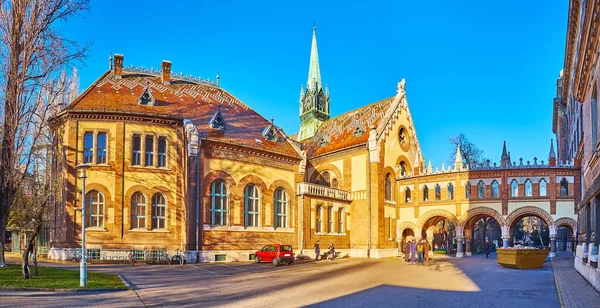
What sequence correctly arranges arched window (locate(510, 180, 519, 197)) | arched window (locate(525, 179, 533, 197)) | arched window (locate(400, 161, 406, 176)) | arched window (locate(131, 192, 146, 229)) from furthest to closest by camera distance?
arched window (locate(400, 161, 406, 176))
arched window (locate(510, 180, 519, 197))
arched window (locate(525, 179, 533, 197))
arched window (locate(131, 192, 146, 229))

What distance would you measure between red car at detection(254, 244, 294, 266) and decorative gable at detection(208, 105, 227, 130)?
8.82 m

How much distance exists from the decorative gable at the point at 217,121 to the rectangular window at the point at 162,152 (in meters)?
3.47

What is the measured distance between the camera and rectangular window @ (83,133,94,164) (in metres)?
29.5

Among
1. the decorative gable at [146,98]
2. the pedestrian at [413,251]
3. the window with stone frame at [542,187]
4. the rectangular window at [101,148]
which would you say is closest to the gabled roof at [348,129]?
the pedestrian at [413,251]

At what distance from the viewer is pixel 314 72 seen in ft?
187

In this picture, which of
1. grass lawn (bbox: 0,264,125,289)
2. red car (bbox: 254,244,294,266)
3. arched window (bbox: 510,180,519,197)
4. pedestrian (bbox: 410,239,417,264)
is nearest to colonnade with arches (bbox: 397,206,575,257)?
arched window (bbox: 510,180,519,197)

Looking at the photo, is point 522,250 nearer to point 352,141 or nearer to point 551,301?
point 551,301

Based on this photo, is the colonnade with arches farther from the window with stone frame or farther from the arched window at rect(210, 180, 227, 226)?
the arched window at rect(210, 180, 227, 226)

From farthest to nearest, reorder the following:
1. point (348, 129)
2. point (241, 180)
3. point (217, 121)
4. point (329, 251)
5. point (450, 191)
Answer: point (348, 129)
point (450, 191)
point (329, 251)
point (217, 121)
point (241, 180)

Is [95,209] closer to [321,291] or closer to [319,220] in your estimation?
[319,220]

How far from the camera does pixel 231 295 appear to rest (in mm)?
15320

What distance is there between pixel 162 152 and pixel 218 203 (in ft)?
15.8

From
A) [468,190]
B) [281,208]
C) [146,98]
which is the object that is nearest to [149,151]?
[146,98]

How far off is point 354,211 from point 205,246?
45.3ft
